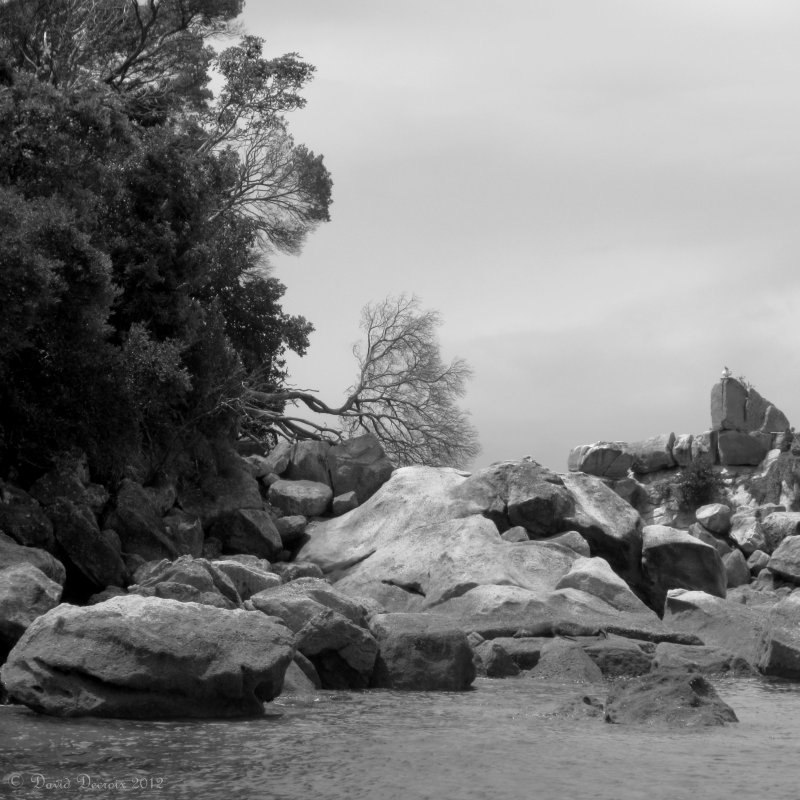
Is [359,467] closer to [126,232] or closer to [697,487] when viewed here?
[126,232]

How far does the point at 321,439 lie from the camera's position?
1232 inches

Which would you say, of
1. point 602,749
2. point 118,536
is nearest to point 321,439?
point 118,536

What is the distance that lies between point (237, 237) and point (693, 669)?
18026 mm

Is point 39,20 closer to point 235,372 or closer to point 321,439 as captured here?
point 235,372

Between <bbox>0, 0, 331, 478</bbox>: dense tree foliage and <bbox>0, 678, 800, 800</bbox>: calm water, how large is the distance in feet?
28.1

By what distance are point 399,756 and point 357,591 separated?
11.8 meters

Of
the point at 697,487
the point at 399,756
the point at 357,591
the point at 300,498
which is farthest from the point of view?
the point at 697,487

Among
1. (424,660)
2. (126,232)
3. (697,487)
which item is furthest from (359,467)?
(697,487)

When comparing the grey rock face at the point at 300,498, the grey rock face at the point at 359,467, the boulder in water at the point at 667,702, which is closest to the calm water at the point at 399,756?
the boulder in water at the point at 667,702

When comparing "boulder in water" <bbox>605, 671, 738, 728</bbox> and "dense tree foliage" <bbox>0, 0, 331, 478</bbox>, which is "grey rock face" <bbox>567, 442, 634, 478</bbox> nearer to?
"dense tree foliage" <bbox>0, 0, 331, 478</bbox>

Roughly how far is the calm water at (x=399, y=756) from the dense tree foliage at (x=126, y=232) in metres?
8.57

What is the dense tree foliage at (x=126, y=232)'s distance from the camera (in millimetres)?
18766

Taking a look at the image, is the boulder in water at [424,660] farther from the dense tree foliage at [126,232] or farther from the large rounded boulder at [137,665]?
the dense tree foliage at [126,232]

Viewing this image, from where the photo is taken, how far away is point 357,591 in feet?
71.1
